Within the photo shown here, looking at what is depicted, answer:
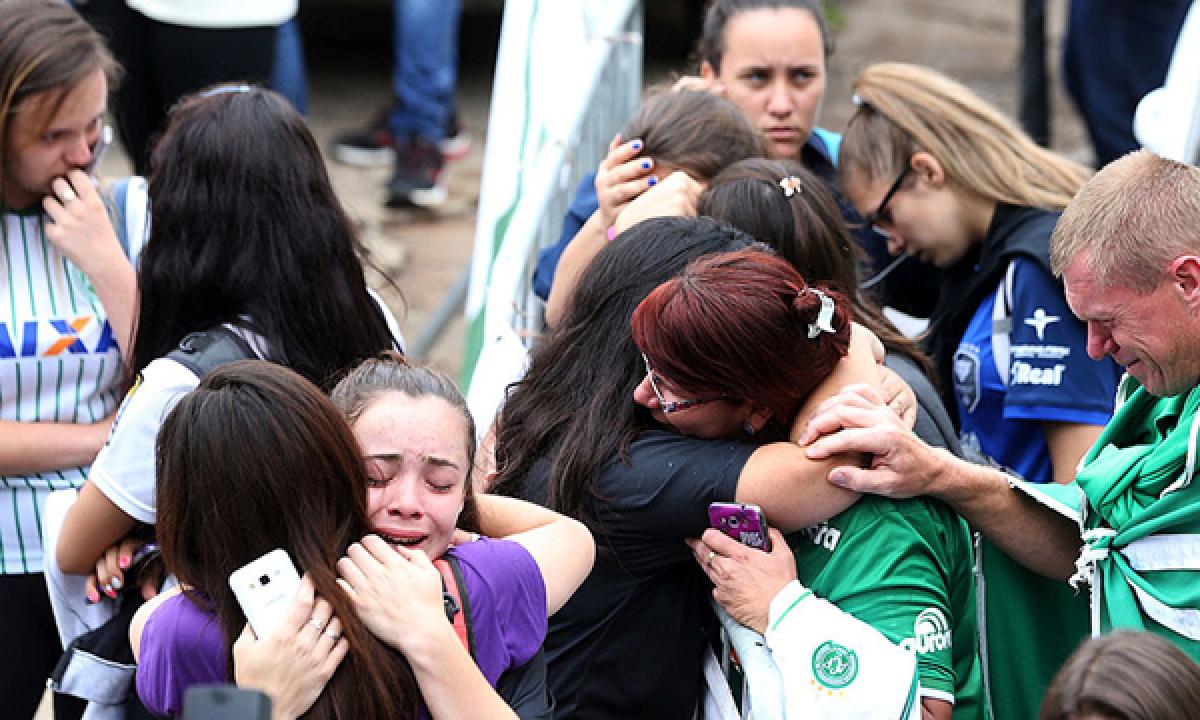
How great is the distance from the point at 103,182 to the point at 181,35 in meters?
1.51

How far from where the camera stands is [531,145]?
4039mm

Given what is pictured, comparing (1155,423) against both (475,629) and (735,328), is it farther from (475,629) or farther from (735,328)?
(475,629)

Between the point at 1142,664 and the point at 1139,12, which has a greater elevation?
the point at 1142,664

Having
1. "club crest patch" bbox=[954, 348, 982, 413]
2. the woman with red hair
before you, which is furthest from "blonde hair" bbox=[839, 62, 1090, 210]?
the woman with red hair

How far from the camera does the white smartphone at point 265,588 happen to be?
1.84 meters

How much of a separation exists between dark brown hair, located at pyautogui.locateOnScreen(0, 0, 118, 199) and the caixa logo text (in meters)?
0.27

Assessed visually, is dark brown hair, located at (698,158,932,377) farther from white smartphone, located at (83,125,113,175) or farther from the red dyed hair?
white smartphone, located at (83,125,113,175)

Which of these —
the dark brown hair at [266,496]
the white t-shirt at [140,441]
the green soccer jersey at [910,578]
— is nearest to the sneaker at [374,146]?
the white t-shirt at [140,441]

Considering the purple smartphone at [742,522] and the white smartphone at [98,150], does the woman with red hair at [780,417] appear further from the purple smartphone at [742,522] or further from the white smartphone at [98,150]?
the white smartphone at [98,150]

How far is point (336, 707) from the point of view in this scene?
186 cm

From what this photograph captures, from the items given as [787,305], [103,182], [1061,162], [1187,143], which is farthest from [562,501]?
[1187,143]

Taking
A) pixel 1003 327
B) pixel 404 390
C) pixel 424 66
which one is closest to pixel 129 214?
pixel 404 390

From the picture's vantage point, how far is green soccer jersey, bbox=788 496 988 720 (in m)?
2.22

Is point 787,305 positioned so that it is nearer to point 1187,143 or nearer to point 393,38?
point 1187,143
